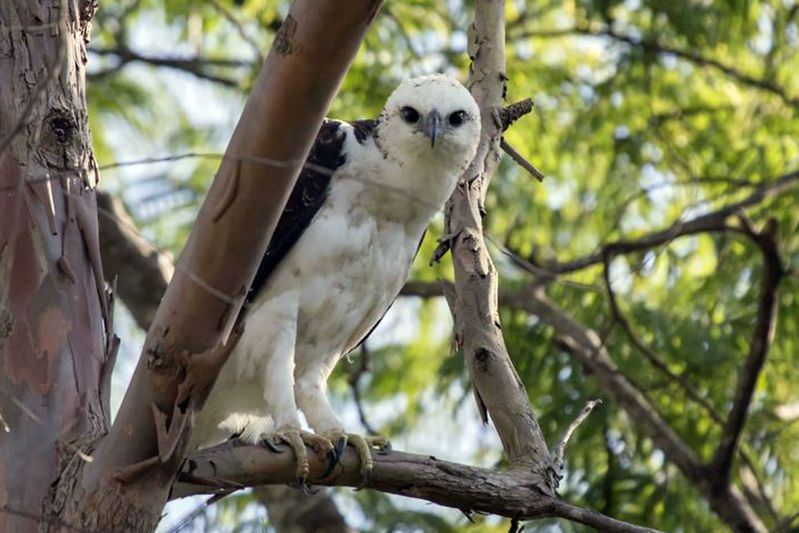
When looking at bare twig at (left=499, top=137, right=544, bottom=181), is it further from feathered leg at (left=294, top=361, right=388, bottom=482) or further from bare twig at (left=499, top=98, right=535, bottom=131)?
feathered leg at (left=294, top=361, right=388, bottom=482)

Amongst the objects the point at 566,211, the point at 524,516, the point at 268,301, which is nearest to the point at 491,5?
the point at 268,301

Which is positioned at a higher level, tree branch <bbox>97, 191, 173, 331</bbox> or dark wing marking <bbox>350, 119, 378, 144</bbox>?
tree branch <bbox>97, 191, 173, 331</bbox>

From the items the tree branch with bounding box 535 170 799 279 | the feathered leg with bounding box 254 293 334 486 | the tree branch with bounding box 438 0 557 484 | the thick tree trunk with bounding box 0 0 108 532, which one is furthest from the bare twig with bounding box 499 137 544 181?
the tree branch with bounding box 535 170 799 279

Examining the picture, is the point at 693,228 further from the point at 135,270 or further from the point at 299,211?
the point at 299,211

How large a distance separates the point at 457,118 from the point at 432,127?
137mm

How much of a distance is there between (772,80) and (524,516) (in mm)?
6494

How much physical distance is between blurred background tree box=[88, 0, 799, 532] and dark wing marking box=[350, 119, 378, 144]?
2.27 metres

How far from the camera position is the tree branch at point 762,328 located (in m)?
6.19

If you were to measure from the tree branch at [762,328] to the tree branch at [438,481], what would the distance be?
2.33 m

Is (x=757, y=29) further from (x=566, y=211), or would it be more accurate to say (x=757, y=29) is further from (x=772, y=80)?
(x=566, y=211)

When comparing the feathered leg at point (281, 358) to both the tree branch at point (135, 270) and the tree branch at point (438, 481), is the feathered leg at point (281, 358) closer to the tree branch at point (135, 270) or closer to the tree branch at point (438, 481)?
the tree branch at point (438, 481)

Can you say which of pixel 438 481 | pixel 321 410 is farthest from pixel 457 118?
pixel 438 481

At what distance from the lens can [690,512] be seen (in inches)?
321

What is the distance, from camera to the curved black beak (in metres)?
5.32
